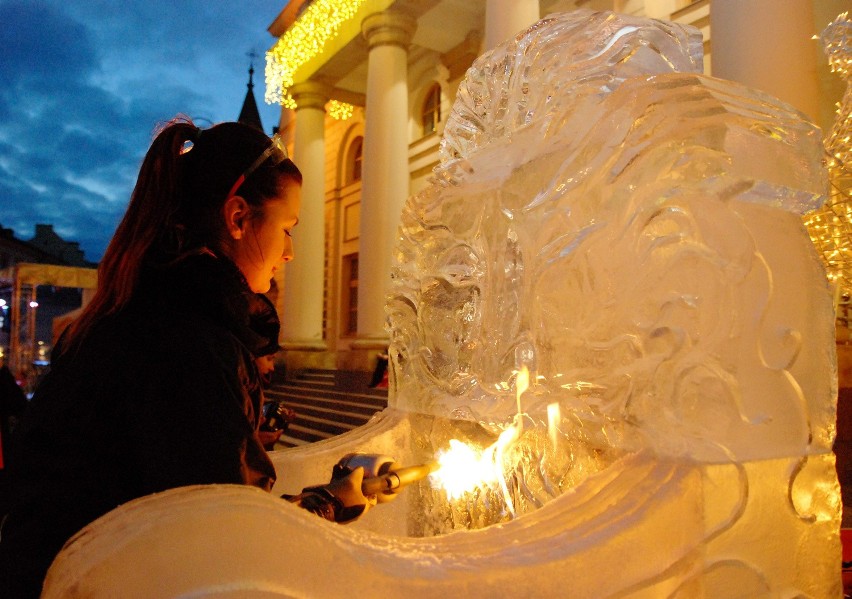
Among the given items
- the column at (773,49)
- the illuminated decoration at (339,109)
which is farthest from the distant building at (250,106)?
the column at (773,49)

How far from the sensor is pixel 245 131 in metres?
1.20

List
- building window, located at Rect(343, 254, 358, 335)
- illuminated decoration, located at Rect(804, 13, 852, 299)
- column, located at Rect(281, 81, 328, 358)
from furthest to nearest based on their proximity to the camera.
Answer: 1. building window, located at Rect(343, 254, 358, 335)
2. column, located at Rect(281, 81, 328, 358)
3. illuminated decoration, located at Rect(804, 13, 852, 299)

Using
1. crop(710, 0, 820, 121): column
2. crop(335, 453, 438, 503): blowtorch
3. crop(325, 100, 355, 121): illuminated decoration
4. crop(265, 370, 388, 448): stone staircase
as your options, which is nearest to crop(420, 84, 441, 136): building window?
crop(325, 100, 355, 121): illuminated decoration

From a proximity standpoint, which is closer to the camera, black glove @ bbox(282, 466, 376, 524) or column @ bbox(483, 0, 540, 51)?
black glove @ bbox(282, 466, 376, 524)

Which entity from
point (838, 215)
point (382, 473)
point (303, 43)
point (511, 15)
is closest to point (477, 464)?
point (382, 473)

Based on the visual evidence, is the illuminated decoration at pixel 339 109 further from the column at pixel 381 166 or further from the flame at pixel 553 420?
the flame at pixel 553 420

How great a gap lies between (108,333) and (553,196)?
2.63 ft

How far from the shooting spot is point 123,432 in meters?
0.86

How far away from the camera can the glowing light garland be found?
13367 millimetres

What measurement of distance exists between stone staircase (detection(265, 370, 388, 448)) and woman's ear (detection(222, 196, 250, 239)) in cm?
716

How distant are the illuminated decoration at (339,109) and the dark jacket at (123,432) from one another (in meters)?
15.5

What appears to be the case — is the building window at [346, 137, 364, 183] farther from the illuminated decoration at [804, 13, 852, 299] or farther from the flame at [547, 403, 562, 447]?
the flame at [547, 403, 562, 447]

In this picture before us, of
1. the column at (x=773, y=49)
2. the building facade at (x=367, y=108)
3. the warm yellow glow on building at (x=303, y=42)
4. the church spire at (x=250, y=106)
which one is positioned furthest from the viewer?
the church spire at (x=250, y=106)

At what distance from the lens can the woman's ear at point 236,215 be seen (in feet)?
3.81
